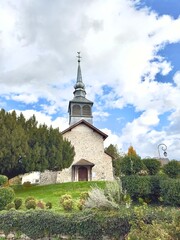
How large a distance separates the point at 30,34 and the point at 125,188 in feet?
22.3

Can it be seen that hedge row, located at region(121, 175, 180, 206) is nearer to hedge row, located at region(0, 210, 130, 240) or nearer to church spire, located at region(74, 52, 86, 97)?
hedge row, located at region(0, 210, 130, 240)

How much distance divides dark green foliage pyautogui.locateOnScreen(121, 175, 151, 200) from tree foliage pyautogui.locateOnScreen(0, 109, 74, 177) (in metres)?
12.1

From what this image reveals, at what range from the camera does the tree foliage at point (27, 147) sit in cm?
1947

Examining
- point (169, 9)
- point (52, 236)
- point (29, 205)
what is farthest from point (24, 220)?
point (169, 9)

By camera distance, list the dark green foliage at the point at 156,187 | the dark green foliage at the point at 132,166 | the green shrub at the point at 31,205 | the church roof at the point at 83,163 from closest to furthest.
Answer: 1. the dark green foliage at the point at 156,187
2. the dark green foliage at the point at 132,166
3. the green shrub at the point at 31,205
4. the church roof at the point at 83,163

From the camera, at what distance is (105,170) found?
96.9 feet

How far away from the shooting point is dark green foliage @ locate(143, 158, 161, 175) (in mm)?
10453

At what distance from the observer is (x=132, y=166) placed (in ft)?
32.8

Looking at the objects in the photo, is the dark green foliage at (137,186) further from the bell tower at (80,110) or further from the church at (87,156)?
the bell tower at (80,110)

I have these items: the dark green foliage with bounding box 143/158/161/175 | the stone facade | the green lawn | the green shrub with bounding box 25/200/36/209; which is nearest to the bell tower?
the stone facade

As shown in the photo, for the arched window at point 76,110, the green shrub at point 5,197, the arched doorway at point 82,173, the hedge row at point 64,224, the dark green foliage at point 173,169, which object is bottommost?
the hedge row at point 64,224

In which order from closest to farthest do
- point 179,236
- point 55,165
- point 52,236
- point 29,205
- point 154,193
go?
point 179,236
point 52,236
point 154,193
point 29,205
point 55,165

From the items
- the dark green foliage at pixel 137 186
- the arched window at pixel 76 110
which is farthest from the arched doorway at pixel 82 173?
the dark green foliage at pixel 137 186

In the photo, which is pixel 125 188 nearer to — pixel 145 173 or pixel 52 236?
pixel 145 173
